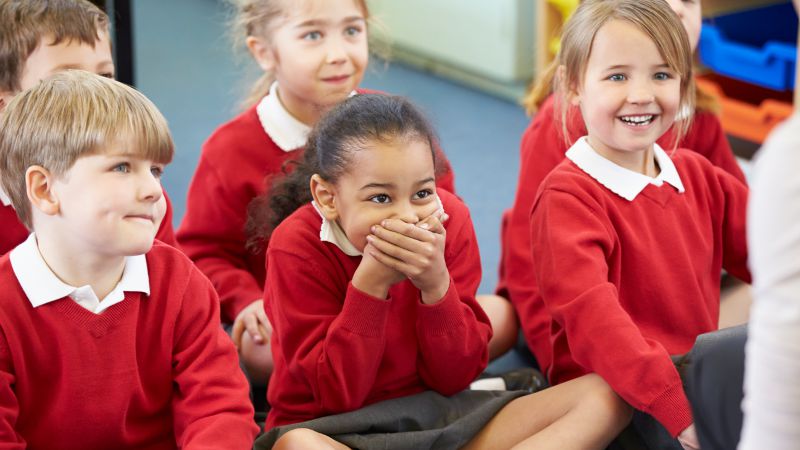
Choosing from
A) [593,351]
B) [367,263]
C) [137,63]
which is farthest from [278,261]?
[137,63]

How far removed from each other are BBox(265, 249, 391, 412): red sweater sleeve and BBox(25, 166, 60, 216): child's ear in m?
0.30

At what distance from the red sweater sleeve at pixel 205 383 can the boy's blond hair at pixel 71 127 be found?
0.62 ft

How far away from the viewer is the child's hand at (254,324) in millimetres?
1773

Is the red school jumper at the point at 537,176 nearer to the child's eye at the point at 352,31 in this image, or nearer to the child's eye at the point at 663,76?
the child's eye at the point at 663,76

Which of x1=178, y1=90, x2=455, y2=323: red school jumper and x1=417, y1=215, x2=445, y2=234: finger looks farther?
x1=178, y1=90, x2=455, y2=323: red school jumper

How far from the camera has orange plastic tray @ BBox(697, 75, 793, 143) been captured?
274 cm

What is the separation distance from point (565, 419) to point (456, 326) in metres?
0.19

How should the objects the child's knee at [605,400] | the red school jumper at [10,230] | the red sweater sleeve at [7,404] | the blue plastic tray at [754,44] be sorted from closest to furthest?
the red sweater sleeve at [7,404] → the child's knee at [605,400] → the red school jumper at [10,230] → the blue plastic tray at [754,44]

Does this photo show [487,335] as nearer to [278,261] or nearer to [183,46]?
[278,261]

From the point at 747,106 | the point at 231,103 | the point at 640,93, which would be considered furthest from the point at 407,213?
the point at 231,103

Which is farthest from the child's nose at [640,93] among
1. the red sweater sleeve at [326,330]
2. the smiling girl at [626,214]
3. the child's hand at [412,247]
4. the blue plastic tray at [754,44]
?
the blue plastic tray at [754,44]

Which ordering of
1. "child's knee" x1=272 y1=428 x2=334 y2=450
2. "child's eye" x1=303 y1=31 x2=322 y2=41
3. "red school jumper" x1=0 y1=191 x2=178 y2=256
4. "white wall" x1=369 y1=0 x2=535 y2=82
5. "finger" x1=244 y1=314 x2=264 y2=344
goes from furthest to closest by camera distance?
1. "white wall" x1=369 y1=0 x2=535 y2=82
2. "child's eye" x1=303 y1=31 x2=322 y2=41
3. "finger" x1=244 y1=314 x2=264 y2=344
4. "red school jumper" x1=0 y1=191 x2=178 y2=256
5. "child's knee" x1=272 y1=428 x2=334 y2=450

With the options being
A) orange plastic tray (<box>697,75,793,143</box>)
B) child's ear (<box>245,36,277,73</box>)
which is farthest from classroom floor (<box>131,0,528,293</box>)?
orange plastic tray (<box>697,75,793,143</box>)

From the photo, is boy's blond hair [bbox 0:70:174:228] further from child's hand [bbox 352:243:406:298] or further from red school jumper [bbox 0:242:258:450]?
child's hand [bbox 352:243:406:298]
